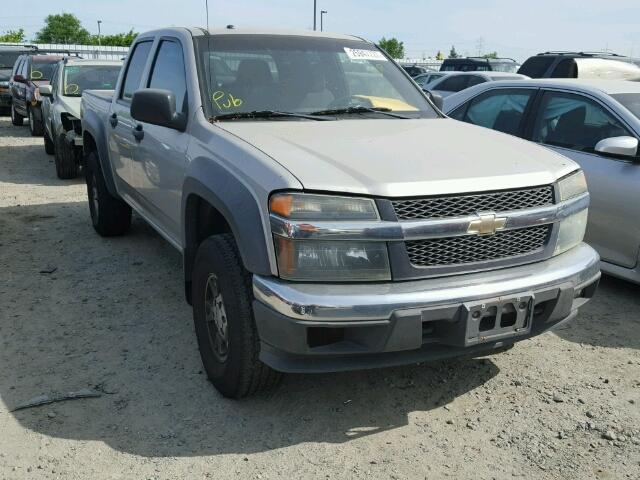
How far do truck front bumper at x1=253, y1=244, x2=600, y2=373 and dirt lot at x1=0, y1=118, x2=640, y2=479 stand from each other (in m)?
0.43

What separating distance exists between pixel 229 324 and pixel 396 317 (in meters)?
0.82

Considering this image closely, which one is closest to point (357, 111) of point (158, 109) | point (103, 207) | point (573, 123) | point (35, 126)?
point (158, 109)

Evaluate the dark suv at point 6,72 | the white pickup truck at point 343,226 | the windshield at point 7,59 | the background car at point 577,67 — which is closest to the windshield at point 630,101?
the white pickup truck at point 343,226

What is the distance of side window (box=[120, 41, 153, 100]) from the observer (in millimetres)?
4934

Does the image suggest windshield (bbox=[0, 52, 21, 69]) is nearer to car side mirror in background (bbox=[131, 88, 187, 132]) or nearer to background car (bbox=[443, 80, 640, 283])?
background car (bbox=[443, 80, 640, 283])

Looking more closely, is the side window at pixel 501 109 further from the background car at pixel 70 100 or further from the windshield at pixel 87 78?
the windshield at pixel 87 78

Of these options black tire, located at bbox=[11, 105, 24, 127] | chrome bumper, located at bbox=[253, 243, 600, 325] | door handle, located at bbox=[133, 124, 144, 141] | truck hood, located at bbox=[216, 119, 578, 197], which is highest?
truck hood, located at bbox=[216, 119, 578, 197]

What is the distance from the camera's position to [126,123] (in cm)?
497

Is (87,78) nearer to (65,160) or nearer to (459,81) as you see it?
(65,160)

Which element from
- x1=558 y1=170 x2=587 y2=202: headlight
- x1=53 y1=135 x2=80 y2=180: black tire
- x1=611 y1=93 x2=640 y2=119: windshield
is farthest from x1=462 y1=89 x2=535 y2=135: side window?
x1=53 y1=135 x2=80 y2=180: black tire

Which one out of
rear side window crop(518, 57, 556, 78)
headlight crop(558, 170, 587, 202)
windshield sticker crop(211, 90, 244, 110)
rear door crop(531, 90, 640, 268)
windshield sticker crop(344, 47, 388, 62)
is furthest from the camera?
rear side window crop(518, 57, 556, 78)

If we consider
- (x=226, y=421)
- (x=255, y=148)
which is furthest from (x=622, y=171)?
(x=226, y=421)

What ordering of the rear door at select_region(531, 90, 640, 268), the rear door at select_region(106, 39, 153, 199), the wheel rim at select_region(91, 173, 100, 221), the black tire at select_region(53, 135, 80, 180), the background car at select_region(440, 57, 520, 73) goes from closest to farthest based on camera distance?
the rear door at select_region(531, 90, 640, 268) → the rear door at select_region(106, 39, 153, 199) → the wheel rim at select_region(91, 173, 100, 221) → the black tire at select_region(53, 135, 80, 180) → the background car at select_region(440, 57, 520, 73)

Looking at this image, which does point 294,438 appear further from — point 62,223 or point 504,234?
point 62,223
